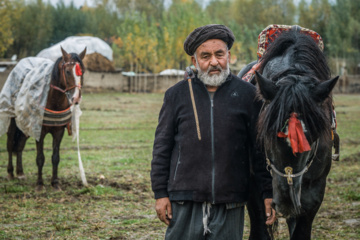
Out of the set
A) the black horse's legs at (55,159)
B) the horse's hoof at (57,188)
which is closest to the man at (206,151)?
the horse's hoof at (57,188)

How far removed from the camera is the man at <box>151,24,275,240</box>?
287 cm

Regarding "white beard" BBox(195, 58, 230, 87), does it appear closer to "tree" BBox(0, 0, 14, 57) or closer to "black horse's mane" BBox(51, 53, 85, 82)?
"black horse's mane" BBox(51, 53, 85, 82)

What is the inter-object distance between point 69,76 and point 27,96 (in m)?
0.86

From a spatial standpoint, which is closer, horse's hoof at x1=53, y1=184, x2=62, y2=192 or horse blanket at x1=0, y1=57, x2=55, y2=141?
horse's hoof at x1=53, y1=184, x2=62, y2=192

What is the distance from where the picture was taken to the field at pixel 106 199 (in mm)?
5145

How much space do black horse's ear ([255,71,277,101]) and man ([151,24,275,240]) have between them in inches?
4.9

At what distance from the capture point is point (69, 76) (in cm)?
719

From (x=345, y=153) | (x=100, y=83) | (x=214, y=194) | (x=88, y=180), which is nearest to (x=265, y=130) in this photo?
(x=214, y=194)

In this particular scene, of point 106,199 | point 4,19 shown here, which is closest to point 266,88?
point 106,199

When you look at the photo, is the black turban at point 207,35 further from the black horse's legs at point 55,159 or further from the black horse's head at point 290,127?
the black horse's legs at point 55,159

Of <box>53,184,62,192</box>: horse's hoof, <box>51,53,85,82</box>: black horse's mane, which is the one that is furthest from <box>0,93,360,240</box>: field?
<box>51,53,85,82</box>: black horse's mane

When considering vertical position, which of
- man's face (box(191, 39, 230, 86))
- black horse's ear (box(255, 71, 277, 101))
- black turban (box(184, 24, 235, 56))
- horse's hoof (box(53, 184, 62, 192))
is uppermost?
black turban (box(184, 24, 235, 56))

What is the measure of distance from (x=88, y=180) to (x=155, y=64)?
29356 mm

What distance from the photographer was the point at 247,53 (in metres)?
43.4
